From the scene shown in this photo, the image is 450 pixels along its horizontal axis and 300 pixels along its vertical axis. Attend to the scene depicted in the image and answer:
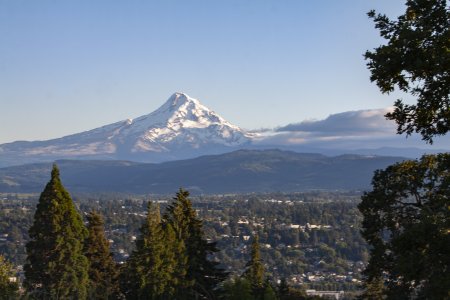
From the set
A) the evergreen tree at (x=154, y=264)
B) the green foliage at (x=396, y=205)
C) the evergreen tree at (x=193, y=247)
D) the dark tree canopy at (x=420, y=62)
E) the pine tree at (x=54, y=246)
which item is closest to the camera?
the dark tree canopy at (x=420, y=62)

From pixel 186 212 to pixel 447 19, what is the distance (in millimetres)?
27546

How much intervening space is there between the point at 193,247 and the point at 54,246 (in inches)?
301

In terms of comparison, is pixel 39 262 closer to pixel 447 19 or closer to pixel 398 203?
pixel 398 203

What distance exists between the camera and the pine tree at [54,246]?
1458 inches

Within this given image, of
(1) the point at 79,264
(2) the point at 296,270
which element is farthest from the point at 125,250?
(1) the point at 79,264

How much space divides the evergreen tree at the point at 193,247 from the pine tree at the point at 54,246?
5.63 m

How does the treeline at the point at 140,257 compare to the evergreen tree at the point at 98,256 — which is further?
the evergreen tree at the point at 98,256

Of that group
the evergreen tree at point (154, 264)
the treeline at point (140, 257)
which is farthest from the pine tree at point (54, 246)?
the evergreen tree at point (154, 264)

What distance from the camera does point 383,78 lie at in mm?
14039

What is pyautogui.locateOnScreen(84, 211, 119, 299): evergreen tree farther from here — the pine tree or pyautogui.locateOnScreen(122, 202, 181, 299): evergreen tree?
pyautogui.locateOnScreen(122, 202, 181, 299): evergreen tree

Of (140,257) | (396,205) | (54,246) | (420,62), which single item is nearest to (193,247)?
(140,257)

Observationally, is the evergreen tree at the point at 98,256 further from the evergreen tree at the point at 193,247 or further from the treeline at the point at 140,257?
the evergreen tree at the point at 193,247

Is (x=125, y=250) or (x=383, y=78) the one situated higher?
(x=383, y=78)

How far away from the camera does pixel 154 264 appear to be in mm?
37719
